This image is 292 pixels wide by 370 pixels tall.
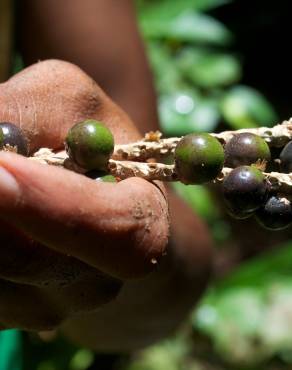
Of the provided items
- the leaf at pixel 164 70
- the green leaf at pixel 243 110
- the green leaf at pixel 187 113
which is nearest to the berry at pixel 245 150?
the green leaf at pixel 187 113

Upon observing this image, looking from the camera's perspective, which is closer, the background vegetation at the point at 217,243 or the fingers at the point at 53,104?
the fingers at the point at 53,104

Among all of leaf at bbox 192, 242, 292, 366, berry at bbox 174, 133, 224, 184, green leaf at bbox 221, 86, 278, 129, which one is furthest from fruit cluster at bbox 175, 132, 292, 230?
green leaf at bbox 221, 86, 278, 129

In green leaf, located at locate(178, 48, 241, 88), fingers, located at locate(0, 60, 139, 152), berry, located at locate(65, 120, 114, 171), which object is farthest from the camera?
green leaf, located at locate(178, 48, 241, 88)

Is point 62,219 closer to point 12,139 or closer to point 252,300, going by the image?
point 12,139

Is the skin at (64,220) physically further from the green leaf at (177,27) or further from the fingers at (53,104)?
the green leaf at (177,27)

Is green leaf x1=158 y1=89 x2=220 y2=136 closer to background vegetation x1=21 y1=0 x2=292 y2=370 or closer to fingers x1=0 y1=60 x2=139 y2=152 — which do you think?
background vegetation x1=21 y1=0 x2=292 y2=370

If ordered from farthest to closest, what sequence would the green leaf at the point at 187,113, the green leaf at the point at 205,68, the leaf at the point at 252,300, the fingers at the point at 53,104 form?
the green leaf at the point at 205,68 < the green leaf at the point at 187,113 < the leaf at the point at 252,300 < the fingers at the point at 53,104

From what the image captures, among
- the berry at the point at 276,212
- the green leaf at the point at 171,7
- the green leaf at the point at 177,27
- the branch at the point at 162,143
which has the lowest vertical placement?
the green leaf at the point at 177,27

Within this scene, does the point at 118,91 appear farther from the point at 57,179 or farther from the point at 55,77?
the point at 57,179

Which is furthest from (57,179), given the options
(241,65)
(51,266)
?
(241,65)

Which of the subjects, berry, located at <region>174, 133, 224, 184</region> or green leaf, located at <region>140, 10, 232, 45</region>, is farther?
green leaf, located at <region>140, 10, 232, 45</region>
